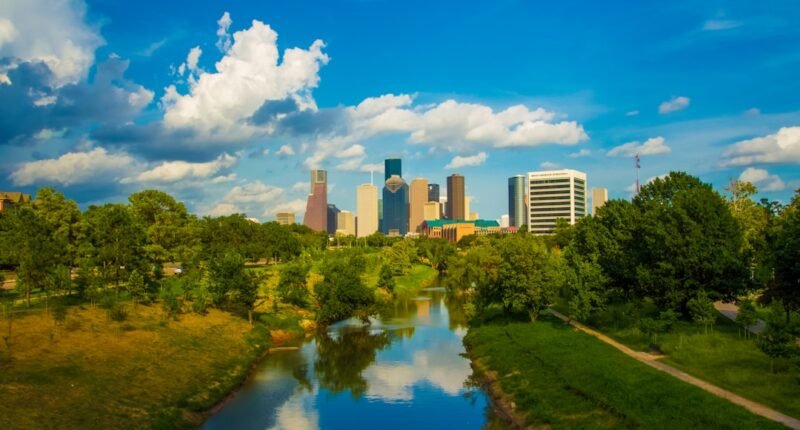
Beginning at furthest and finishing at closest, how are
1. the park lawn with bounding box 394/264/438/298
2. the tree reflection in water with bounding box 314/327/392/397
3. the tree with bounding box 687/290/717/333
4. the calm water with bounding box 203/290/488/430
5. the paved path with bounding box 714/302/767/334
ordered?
1. the park lawn with bounding box 394/264/438/298
2. the paved path with bounding box 714/302/767/334
3. the tree with bounding box 687/290/717/333
4. the tree reflection in water with bounding box 314/327/392/397
5. the calm water with bounding box 203/290/488/430

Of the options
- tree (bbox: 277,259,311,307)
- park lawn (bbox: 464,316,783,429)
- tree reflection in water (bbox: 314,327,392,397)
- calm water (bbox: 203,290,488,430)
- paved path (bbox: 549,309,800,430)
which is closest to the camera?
paved path (bbox: 549,309,800,430)

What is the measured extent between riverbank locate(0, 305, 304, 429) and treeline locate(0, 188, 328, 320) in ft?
18.3

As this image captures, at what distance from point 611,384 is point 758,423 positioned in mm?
11238

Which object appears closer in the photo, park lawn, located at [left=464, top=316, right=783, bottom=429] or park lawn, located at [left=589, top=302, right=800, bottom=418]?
park lawn, located at [left=464, top=316, right=783, bottom=429]

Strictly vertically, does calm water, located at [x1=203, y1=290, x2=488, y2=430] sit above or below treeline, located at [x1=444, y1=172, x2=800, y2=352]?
below

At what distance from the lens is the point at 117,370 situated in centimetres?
4641

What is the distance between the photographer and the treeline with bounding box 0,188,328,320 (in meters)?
63.4

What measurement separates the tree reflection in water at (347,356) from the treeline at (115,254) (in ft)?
43.2

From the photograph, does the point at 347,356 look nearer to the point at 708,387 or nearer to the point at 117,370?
the point at 117,370

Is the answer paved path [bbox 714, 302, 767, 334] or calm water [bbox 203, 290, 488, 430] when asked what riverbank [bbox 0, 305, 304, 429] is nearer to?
calm water [bbox 203, 290, 488, 430]

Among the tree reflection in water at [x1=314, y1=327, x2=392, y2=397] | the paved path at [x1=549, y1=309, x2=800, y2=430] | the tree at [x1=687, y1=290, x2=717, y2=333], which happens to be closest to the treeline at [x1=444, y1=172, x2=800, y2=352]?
the tree at [x1=687, y1=290, x2=717, y2=333]

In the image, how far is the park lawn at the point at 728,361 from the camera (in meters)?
36.6

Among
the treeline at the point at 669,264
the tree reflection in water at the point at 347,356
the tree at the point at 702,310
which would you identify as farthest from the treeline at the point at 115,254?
the tree at the point at 702,310

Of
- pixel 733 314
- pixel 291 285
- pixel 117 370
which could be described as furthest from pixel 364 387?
pixel 733 314
